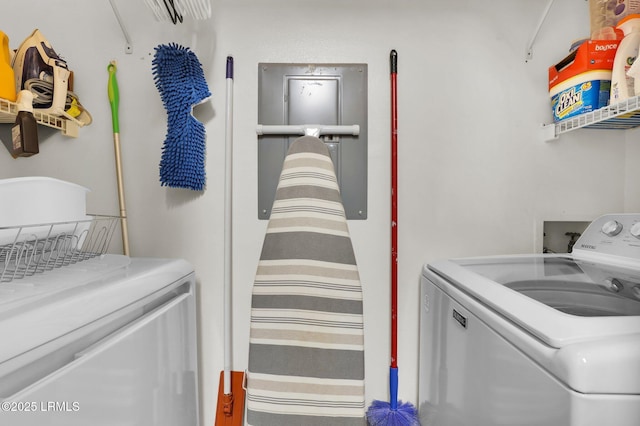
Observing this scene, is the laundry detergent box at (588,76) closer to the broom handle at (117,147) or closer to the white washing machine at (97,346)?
the white washing machine at (97,346)

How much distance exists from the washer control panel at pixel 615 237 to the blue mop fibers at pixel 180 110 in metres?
1.44

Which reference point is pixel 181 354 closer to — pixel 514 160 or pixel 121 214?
pixel 121 214

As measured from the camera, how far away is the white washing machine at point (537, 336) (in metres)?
0.50

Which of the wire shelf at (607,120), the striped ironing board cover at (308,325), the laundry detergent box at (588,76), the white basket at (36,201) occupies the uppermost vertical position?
the laundry detergent box at (588,76)

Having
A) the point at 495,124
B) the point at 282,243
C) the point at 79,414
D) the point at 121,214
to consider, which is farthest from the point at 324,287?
the point at 495,124

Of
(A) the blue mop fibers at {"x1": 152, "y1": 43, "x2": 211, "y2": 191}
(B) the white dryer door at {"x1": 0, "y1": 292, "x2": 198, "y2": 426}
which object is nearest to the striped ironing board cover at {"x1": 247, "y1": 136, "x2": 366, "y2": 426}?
(B) the white dryer door at {"x1": 0, "y1": 292, "x2": 198, "y2": 426}

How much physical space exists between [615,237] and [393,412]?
3.19 feet

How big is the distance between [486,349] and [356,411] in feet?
1.48

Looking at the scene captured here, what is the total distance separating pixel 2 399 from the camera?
1.54 ft

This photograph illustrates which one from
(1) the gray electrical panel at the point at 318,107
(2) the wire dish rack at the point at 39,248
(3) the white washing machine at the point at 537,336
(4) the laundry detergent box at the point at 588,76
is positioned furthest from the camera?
(1) the gray electrical panel at the point at 318,107

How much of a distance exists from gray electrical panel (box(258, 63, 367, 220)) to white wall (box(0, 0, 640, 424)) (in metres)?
0.04

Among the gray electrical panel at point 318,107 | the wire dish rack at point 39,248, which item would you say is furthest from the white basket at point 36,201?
the gray electrical panel at point 318,107

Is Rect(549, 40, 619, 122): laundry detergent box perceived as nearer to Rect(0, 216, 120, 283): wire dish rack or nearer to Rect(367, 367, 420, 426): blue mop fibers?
Rect(367, 367, 420, 426): blue mop fibers

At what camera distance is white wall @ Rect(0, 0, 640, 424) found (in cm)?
132
